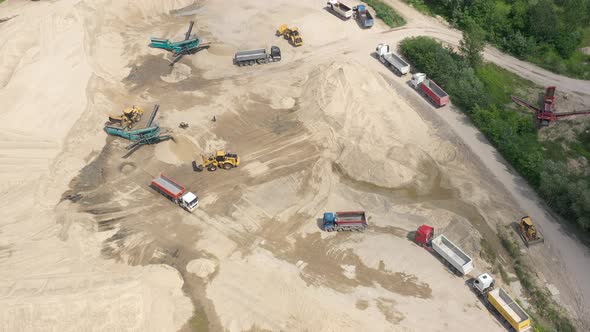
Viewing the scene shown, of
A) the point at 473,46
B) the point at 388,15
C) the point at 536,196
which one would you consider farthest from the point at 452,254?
the point at 388,15

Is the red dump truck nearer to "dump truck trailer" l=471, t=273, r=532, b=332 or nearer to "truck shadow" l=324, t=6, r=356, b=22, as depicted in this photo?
"truck shadow" l=324, t=6, r=356, b=22

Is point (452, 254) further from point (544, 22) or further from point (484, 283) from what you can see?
point (544, 22)

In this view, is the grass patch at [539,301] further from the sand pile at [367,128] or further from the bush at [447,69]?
the bush at [447,69]

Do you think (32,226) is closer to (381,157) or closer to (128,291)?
(128,291)

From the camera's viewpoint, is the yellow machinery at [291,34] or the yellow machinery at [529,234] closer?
the yellow machinery at [529,234]

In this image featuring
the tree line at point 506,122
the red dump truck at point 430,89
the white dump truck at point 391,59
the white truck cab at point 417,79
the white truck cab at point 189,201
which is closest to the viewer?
the tree line at point 506,122

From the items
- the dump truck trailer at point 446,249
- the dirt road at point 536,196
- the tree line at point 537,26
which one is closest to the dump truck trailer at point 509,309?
the dump truck trailer at point 446,249

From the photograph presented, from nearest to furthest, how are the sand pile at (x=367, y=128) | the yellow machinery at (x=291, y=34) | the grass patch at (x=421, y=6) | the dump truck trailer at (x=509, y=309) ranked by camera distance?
the dump truck trailer at (x=509, y=309), the sand pile at (x=367, y=128), the yellow machinery at (x=291, y=34), the grass patch at (x=421, y=6)
